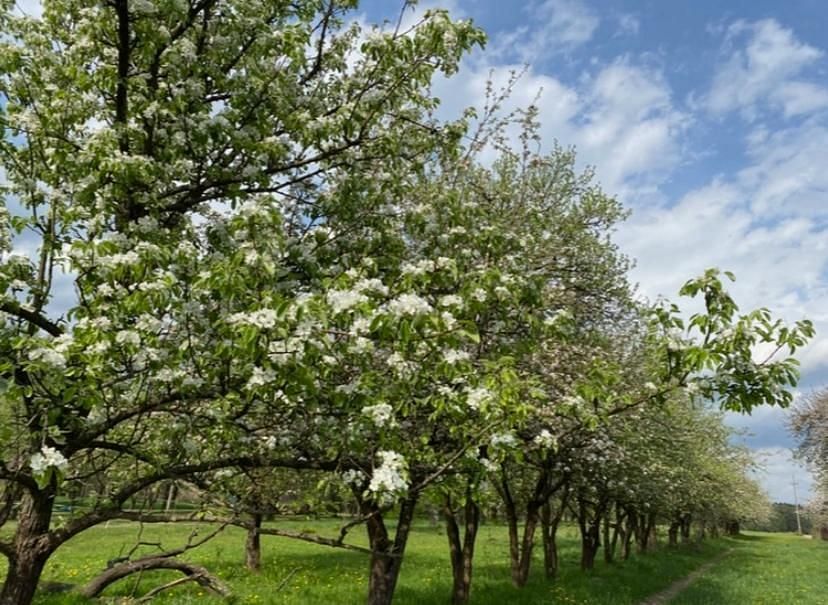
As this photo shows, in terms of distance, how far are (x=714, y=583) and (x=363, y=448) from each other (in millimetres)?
Result: 28911

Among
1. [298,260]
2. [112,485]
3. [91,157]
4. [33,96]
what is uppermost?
[33,96]

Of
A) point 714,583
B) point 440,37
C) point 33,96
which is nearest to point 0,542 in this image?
point 33,96

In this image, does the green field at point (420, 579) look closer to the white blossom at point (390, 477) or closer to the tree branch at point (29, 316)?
the tree branch at point (29, 316)

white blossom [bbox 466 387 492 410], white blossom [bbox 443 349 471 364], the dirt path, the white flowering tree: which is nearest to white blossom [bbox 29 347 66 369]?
the white flowering tree

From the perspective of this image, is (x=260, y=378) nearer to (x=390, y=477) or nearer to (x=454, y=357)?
(x=390, y=477)

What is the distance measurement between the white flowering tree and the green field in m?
3.82

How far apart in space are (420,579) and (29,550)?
1684 cm

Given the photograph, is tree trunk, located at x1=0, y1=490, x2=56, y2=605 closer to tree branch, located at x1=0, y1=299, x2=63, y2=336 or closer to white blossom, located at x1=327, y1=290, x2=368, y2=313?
tree branch, located at x1=0, y1=299, x2=63, y2=336

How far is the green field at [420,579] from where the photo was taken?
665 inches

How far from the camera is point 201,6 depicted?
7.93 m

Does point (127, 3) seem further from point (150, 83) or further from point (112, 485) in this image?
point (112, 485)

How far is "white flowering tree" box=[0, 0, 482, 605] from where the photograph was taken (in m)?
5.38

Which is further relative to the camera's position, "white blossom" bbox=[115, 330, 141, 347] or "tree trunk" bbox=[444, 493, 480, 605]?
"tree trunk" bbox=[444, 493, 480, 605]

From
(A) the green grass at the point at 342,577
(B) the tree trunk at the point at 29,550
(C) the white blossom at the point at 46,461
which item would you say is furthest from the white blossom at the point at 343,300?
(A) the green grass at the point at 342,577
